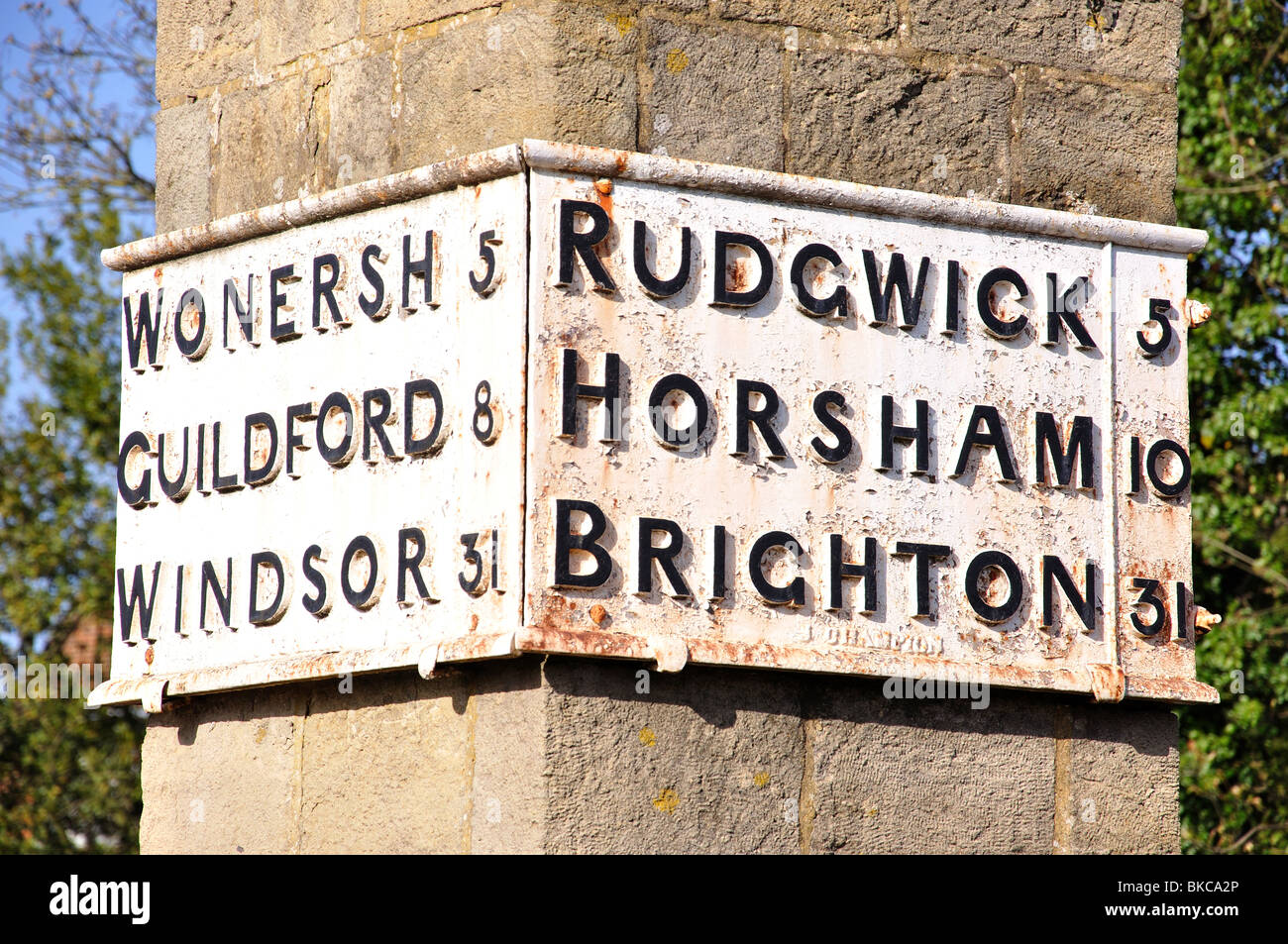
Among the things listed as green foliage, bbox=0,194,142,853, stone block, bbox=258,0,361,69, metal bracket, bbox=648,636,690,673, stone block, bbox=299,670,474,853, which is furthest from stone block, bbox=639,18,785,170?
green foliage, bbox=0,194,142,853

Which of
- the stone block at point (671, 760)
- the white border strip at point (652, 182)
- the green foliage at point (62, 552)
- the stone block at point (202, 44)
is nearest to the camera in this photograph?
the stone block at point (671, 760)

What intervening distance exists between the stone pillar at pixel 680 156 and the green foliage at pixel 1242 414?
676cm

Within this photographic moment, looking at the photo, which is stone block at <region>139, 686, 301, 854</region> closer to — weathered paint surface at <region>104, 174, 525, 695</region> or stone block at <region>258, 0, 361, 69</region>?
weathered paint surface at <region>104, 174, 525, 695</region>

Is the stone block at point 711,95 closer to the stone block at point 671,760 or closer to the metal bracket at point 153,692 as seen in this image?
the stone block at point 671,760

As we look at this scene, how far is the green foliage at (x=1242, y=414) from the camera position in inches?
377

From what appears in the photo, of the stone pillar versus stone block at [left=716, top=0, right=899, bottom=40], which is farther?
stone block at [left=716, top=0, right=899, bottom=40]

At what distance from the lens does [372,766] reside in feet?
9.23

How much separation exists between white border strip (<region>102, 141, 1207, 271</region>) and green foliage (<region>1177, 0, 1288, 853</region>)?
6816 millimetres

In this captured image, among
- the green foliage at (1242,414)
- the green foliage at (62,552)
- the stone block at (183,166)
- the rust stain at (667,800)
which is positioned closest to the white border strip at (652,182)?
the stone block at (183,166)

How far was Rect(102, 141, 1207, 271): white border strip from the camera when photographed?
2.69 meters

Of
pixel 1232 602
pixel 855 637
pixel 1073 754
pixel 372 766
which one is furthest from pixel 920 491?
pixel 1232 602

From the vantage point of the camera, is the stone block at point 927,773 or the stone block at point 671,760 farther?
the stone block at point 927,773
